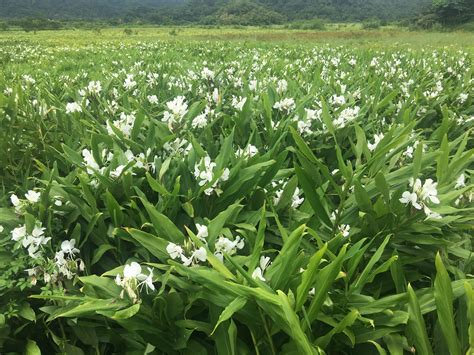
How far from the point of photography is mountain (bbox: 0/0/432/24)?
284 feet

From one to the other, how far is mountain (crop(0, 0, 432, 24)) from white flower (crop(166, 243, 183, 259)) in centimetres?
7698

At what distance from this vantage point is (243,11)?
91000mm

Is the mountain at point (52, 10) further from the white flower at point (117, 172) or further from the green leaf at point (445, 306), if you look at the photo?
the green leaf at point (445, 306)

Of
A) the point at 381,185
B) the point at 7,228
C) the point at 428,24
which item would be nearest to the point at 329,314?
the point at 381,185

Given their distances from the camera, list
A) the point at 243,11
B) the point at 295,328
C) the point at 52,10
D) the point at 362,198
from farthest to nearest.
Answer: the point at 52,10 < the point at 243,11 < the point at 362,198 < the point at 295,328

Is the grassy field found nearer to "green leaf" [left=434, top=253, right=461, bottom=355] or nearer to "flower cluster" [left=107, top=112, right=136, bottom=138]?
"flower cluster" [left=107, top=112, right=136, bottom=138]

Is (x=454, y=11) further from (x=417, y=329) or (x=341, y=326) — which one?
(x=341, y=326)

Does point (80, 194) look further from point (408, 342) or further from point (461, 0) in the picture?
point (461, 0)

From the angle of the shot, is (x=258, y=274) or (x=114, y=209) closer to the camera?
(x=258, y=274)

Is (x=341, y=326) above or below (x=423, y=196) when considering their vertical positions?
below

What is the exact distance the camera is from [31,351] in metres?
1.31

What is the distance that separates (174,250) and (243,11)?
98.8 metres

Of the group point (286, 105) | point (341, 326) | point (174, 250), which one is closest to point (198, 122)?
point (286, 105)

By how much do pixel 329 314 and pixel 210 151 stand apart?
3.76ft
